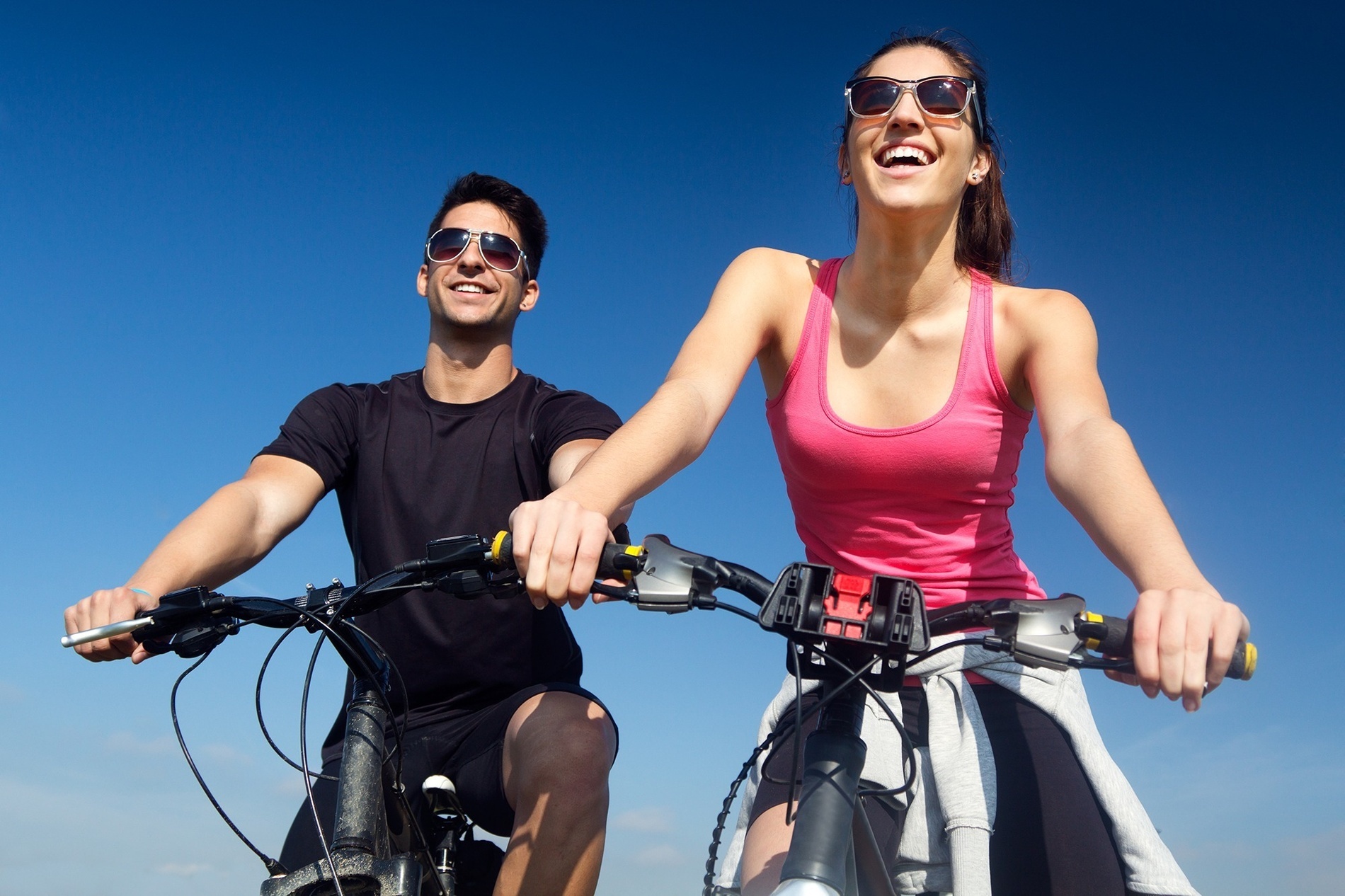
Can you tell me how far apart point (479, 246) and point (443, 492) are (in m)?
1.25

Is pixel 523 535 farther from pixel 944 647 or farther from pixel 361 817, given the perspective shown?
pixel 361 817

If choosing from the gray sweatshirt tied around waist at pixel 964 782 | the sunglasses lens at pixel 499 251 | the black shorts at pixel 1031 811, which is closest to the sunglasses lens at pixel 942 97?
the gray sweatshirt tied around waist at pixel 964 782

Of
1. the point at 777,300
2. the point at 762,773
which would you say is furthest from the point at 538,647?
the point at 762,773

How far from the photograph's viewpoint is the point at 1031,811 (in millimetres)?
2559

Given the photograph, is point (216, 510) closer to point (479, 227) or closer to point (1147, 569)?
point (479, 227)

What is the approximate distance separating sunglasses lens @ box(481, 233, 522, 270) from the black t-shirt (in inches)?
23.3

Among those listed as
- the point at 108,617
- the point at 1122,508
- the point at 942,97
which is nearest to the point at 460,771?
the point at 108,617

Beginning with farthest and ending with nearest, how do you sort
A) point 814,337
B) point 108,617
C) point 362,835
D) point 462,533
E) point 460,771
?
point 462,533
point 460,771
point 814,337
point 108,617
point 362,835

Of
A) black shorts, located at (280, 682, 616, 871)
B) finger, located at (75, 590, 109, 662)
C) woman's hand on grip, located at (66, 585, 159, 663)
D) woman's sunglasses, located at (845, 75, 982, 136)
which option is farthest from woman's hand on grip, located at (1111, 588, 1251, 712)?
finger, located at (75, 590, 109, 662)

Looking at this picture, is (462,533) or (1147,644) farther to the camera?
(462,533)

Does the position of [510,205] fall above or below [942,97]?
above

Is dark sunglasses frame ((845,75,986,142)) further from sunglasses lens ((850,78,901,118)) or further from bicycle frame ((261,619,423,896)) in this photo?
bicycle frame ((261,619,423,896))

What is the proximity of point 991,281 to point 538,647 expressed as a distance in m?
1.91

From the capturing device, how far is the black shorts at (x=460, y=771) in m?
3.28
